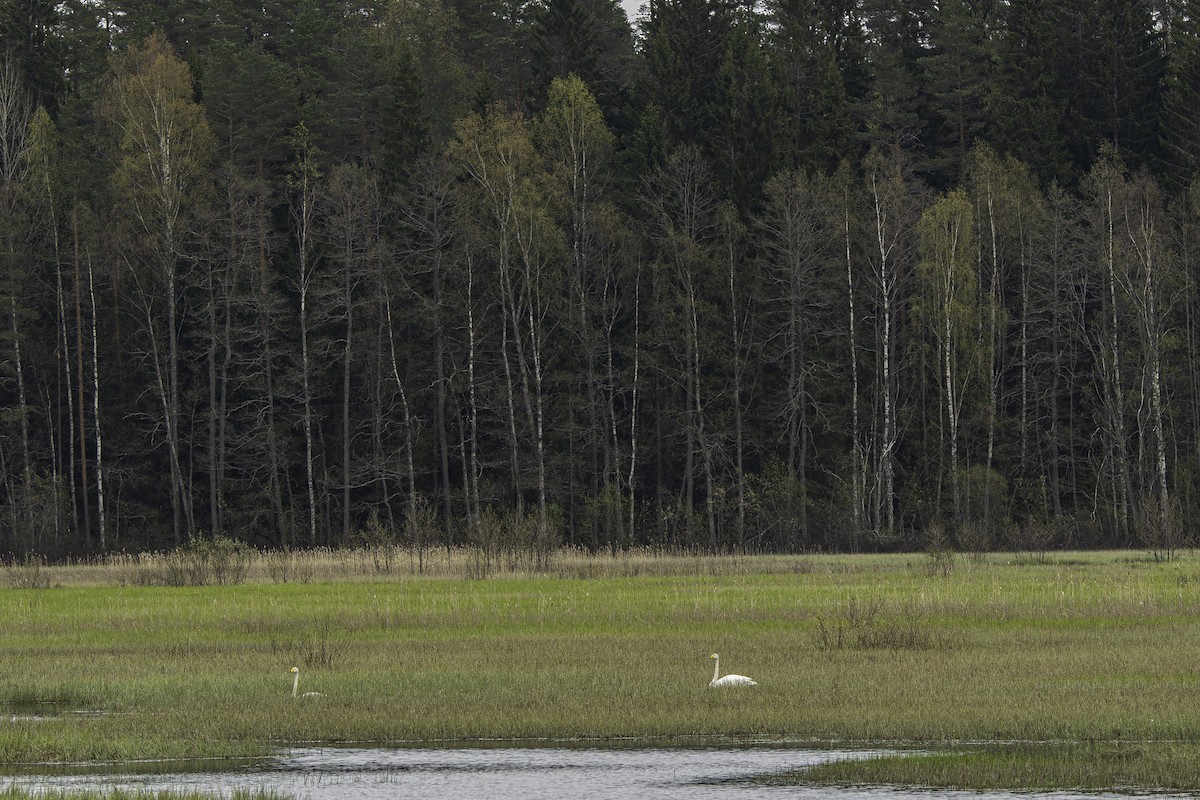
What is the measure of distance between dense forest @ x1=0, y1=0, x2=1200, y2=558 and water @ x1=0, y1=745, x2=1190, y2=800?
45.2 meters

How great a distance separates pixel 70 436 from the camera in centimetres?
7288

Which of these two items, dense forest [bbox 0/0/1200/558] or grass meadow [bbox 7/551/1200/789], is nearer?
grass meadow [bbox 7/551/1200/789]

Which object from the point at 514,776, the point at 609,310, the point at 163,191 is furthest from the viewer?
the point at 609,310

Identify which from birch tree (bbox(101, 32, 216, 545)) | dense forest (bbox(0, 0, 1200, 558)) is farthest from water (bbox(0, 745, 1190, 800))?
birch tree (bbox(101, 32, 216, 545))

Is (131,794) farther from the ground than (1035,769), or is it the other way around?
(131,794)

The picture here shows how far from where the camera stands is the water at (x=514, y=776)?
19391 mm

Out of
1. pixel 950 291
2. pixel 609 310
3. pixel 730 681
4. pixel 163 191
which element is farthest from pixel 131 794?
pixel 609 310

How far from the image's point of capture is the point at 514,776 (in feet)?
67.8

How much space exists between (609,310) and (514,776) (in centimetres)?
5557

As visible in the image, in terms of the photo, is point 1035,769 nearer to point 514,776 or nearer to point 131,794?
point 514,776

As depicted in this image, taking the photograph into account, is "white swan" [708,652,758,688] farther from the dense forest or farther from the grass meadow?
the dense forest

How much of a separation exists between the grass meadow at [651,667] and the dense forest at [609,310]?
78.8 feet

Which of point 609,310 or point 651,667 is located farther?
point 609,310

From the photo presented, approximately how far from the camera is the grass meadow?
22.3 metres
